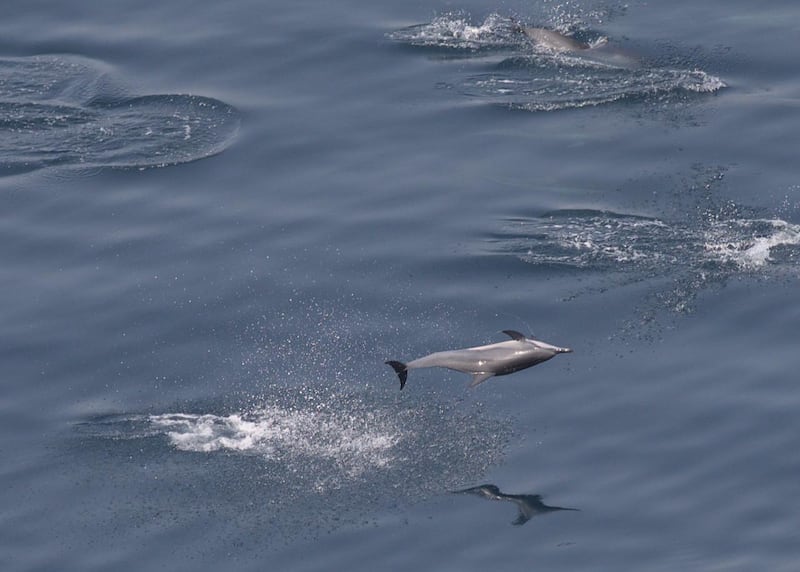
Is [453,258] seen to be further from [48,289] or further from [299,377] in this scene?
[48,289]

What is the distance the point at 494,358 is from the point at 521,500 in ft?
8.52

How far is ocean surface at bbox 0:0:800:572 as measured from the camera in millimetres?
30148

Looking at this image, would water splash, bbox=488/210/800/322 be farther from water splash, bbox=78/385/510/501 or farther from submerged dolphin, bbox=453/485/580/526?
submerged dolphin, bbox=453/485/580/526

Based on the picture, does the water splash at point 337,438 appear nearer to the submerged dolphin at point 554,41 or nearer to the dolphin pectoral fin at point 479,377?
the dolphin pectoral fin at point 479,377

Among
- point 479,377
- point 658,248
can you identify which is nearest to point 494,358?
point 479,377

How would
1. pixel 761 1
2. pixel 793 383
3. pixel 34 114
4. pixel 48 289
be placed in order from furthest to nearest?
pixel 761 1 → pixel 34 114 → pixel 48 289 → pixel 793 383

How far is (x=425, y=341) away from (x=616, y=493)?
6.15m

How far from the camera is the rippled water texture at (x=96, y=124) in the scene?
4128cm

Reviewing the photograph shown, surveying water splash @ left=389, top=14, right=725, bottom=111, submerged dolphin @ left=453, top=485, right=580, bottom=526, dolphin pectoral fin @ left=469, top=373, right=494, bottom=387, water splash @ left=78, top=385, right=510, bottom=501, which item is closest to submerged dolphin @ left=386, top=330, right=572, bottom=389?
dolphin pectoral fin @ left=469, top=373, right=494, bottom=387

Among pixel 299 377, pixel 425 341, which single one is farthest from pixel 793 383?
pixel 299 377

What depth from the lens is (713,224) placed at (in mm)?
37438

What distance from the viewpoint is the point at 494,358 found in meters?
30.8

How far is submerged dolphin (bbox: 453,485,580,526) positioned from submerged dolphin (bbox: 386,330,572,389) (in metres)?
1.89

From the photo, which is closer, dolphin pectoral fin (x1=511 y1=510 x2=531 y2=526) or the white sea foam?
dolphin pectoral fin (x1=511 y1=510 x2=531 y2=526)
